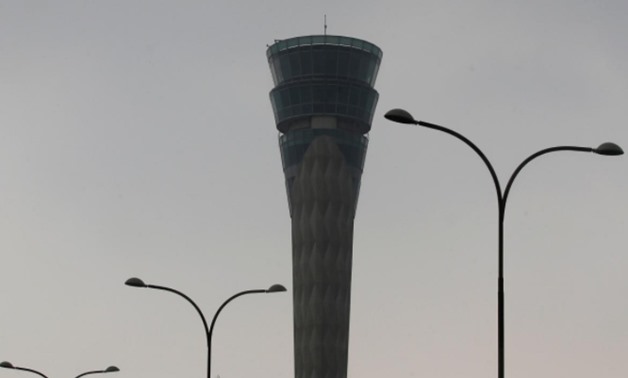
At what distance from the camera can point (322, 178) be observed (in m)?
150

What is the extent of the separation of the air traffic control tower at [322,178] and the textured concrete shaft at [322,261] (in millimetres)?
116

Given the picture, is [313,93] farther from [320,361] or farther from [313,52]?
[320,361]

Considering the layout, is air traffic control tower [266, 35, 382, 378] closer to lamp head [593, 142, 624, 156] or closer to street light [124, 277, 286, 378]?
street light [124, 277, 286, 378]

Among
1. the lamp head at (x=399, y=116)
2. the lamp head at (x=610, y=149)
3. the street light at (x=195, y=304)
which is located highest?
the lamp head at (x=399, y=116)

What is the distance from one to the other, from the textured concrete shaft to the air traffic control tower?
0.12 m

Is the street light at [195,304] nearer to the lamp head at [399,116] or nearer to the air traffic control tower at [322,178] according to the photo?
the lamp head at [399,116]

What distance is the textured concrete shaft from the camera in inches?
5851

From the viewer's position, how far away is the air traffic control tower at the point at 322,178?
149 metres

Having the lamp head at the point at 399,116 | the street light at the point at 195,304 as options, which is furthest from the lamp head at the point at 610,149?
the street light at the point at 195,304

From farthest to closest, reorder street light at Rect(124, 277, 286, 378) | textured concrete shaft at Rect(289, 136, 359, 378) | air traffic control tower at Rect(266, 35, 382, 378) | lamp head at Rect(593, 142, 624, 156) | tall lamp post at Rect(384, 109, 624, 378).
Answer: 1. air traffic control tower at Rect(266, 35, 382, 378)
2. textured concrete shaft at Rect(289, 136, 359, 378)
3. street light at Rect(124, 277, 286, 378)
4. lamp head at Rect(593, 142, 624, 156)
5. tall lamp post at Rect(384, 109, 624, 378)

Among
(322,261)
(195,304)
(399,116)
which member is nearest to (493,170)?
(399,116)

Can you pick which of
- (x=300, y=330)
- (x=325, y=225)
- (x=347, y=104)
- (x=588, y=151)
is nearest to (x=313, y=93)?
(x=347, y=104)

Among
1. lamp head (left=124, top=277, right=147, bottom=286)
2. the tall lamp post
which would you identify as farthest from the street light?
the tall lamp post

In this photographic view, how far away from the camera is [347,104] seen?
15138 centimetres
